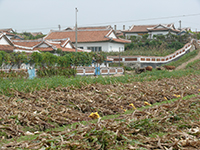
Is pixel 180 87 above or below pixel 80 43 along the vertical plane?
below

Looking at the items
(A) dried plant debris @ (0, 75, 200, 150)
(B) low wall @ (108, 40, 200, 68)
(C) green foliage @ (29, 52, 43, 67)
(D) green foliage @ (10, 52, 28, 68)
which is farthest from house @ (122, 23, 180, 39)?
(A) dried plant debris @ (0, 75, 200, 150)

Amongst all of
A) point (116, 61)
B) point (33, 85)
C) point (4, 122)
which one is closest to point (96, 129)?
point (4, 122)

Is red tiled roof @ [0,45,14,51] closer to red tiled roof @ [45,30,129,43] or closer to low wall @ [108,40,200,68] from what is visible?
low wall @ [108,40,200,68]

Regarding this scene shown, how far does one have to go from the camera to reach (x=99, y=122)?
6207mm

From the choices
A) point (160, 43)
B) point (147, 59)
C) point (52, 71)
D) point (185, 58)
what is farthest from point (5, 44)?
point (160, 43)

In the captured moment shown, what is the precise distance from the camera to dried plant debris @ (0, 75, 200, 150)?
528cm

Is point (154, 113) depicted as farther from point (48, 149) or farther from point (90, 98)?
point (48, 149)

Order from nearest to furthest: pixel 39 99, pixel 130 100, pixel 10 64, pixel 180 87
A: pixel 39 99, pixel 130 100, pixel 180 87, pixel 10 64

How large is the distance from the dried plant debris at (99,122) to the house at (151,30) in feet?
127

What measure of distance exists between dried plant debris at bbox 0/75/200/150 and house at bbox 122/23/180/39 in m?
38.8

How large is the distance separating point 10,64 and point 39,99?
10.0m

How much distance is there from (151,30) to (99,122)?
4415 centimetres

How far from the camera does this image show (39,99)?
9.13 m

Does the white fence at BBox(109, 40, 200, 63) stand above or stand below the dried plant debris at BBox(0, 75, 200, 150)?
above
